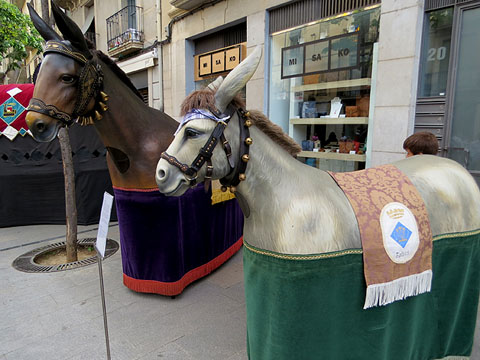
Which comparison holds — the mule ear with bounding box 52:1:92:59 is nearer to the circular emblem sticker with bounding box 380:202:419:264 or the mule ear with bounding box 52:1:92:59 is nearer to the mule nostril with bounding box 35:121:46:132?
the mule nostril with bounding box 35:121:46:132

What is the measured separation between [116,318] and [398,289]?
8.73 feet

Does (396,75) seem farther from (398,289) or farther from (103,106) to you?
(103,106)

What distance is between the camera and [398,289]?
176cm

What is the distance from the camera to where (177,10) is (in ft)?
31.0

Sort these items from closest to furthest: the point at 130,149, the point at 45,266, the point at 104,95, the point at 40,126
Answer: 1. the point at 40,126
2. the point at 104,95
3. the point at 130,149
4. the point at 45,266

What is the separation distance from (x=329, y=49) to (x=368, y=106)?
55.0 inches

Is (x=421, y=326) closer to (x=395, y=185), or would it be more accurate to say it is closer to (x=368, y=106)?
(x=395, y=185)

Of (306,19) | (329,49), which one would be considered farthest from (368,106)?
(306,19)

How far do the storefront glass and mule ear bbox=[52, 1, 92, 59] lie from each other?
4656mm

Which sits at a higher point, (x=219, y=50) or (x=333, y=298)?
(x=219, y=50)

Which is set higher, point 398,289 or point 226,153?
point 226,153

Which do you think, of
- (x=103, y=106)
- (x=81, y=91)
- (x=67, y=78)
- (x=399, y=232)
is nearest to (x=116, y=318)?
(x=103, y=106)

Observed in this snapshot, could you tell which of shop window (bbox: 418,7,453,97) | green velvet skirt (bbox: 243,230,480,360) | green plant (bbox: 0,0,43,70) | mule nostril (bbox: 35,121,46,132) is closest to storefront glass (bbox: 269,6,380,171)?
shop window (bbox: 418,7,453,97)

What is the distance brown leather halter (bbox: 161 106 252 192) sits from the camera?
1571 millimetres
